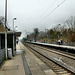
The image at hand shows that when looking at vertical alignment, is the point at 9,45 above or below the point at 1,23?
below

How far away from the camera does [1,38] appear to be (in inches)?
441

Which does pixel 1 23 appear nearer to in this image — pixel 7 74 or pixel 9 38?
pixel 9 38

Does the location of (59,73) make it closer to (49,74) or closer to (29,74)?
(49,74)

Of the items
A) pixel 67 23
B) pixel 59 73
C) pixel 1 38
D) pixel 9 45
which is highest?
pixel 67 23

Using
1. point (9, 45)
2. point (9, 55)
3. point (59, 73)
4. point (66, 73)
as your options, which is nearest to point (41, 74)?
point (59, 73)

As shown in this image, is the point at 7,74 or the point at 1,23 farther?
the point at 1,23

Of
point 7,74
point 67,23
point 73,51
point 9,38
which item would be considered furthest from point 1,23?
point 7,74

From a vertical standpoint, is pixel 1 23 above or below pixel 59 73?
above

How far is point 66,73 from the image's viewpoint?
18.3 ft

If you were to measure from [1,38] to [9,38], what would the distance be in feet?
3.02

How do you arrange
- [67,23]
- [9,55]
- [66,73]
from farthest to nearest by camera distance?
[67,23]
[9,55]
[66,73]

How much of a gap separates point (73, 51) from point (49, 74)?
32.6 feet

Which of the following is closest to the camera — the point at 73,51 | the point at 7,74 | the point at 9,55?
the point at 7,74

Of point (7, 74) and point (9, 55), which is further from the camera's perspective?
point (9, 55)
